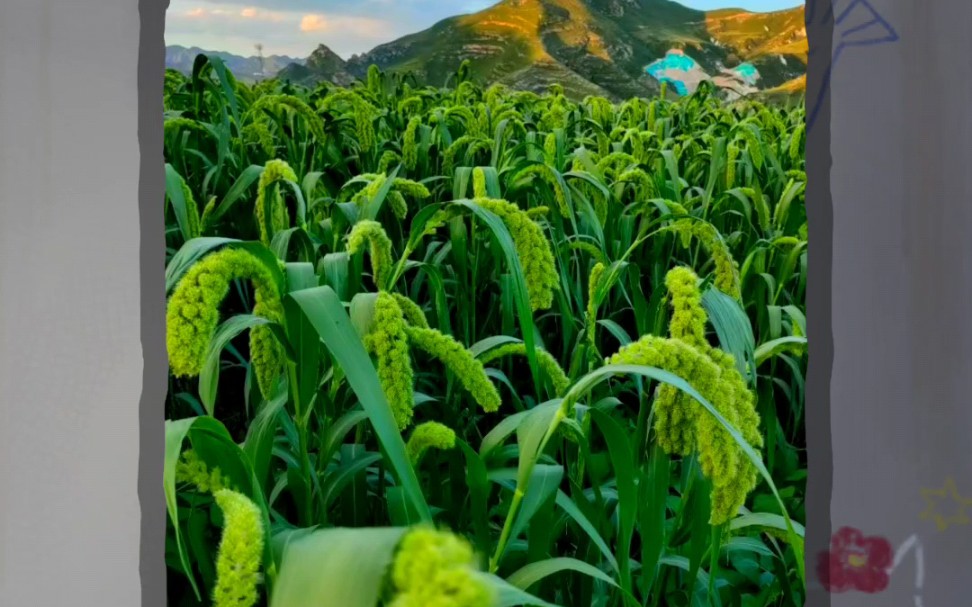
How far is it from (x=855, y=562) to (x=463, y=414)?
0.52 m

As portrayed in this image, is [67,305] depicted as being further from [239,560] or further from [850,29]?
[850,29]

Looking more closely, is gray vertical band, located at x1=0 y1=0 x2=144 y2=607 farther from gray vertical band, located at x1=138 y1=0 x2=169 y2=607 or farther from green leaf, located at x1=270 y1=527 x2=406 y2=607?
green leaf, located at x1=270 y1=527 x2=406 y2=607

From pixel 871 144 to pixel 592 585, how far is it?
1.57ft

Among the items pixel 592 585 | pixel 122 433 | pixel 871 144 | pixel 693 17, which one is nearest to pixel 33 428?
pixel 122 433

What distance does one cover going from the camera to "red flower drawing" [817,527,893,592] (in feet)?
2.36

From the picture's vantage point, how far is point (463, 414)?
1.11 m

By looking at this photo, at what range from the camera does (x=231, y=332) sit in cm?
64

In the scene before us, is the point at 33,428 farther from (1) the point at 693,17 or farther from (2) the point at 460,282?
(1) the point at 693,17

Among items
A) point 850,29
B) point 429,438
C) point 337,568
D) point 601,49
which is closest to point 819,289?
point 850,29

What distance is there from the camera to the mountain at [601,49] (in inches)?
144

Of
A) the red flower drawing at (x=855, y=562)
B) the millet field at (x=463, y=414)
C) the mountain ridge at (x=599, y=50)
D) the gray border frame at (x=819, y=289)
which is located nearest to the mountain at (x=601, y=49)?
the mountain ridge at (x=599, y=50)

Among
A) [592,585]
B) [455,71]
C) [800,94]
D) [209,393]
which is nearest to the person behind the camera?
[209,393]

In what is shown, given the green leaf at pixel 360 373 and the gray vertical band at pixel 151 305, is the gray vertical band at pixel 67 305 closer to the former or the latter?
the gray vertical band at pixel 151 305

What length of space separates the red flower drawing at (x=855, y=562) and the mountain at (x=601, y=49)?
2.95m
